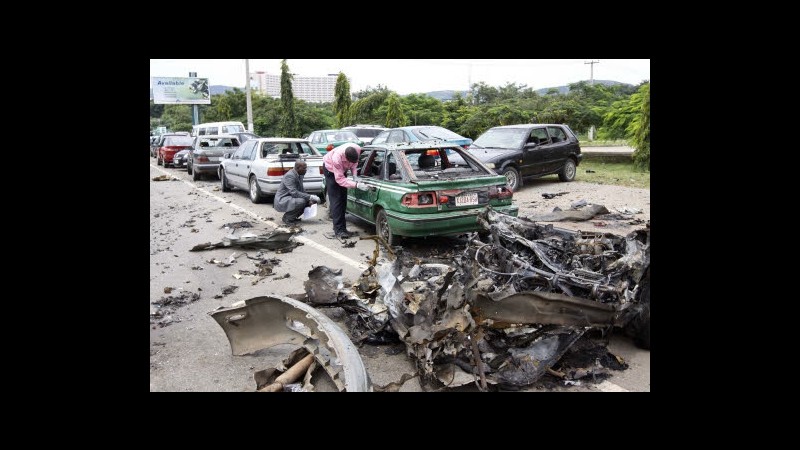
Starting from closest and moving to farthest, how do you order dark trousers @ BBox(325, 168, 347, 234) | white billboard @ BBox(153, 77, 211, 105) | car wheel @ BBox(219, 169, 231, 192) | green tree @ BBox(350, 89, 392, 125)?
dark trousers @ BBox(325, 168, 347, 234)
car wheel @ BBox(219, 169, 231, 192)
green tree @ BBox(350, 89, 392, 125)
white billboard @ BBox(153, 77, 211, 105)

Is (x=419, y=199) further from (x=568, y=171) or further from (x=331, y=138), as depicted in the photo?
(x=331, y=138)

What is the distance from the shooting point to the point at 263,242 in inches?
340

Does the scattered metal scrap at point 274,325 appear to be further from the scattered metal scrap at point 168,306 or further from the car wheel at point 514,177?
the car wheel at point 514,177

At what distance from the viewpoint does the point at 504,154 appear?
14.2 m

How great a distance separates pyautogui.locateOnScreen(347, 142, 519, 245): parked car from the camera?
7516 mm

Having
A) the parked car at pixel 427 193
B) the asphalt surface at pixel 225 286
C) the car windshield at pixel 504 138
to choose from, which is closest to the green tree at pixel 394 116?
the car windshield at pixel 504 138

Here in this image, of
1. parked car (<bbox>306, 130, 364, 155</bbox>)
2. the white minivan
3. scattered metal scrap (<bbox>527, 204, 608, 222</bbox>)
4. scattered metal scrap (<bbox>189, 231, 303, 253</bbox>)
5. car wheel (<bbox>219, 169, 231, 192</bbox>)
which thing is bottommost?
scattered metal scrap (<bbox>189, 231, 303, 253</bbox>)

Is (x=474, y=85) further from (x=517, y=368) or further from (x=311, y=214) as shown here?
(x=517, y=368)

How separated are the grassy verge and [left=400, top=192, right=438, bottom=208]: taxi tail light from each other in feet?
30.5

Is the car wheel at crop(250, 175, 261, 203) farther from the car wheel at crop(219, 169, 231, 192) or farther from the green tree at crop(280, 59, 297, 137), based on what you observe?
the green tree at crop(280, 59, 297, 137)

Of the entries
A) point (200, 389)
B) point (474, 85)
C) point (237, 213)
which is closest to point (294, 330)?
point (200, 389)

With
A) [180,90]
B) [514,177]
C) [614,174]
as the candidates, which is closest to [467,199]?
[514,177]

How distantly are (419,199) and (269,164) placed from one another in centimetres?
638

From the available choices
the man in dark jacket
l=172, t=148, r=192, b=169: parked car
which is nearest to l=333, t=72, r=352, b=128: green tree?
l=172, t=148, r=192, b=169: parked car
